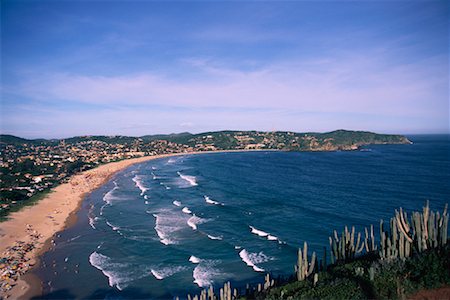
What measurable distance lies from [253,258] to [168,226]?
12408 millimetres

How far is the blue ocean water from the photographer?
70.5 ft

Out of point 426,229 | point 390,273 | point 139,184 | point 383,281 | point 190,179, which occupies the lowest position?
point 139,184

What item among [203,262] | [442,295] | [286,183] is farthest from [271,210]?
[442,295]

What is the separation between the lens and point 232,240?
Result: 92.1ft

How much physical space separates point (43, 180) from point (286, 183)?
176 ft

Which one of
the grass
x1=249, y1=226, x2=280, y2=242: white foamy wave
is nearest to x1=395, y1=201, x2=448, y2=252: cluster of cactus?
the grass

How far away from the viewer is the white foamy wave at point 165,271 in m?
21.7

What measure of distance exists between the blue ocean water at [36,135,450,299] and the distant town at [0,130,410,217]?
640 inches

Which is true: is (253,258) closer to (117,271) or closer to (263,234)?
(263,234)

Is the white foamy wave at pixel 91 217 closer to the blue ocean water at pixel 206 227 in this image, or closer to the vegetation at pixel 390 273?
the blue ocean water at pixel 206 227

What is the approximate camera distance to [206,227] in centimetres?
3178

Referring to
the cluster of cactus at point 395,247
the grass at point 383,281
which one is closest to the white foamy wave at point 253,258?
the grass at point 383,281

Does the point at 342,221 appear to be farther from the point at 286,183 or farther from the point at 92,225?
the point at 92,225

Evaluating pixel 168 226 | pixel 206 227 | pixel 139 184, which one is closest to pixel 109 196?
pixel 139 184
